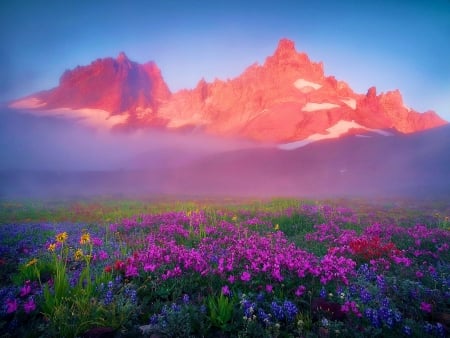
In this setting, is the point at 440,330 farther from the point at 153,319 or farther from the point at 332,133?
the point at 332,133

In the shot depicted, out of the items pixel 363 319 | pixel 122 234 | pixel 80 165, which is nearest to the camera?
pixel 363 319

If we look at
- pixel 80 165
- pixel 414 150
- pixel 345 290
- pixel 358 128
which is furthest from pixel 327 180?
pixel 80 165

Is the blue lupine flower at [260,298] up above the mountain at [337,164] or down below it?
below

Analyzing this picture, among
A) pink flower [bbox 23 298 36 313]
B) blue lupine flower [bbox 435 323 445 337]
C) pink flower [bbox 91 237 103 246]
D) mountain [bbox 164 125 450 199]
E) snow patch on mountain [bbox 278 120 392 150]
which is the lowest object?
blue lupine flower [bbox 435 323 445 337]

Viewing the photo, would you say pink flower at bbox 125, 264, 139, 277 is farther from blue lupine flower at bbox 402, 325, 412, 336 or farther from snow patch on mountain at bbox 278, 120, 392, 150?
snow patch on mountain at bbox 278, 120, 392, 150

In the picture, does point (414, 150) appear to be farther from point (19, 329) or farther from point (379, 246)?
point (19, 329)

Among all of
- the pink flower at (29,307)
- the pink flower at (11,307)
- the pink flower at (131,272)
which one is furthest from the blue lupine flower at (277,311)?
the pink flower at (11,307)

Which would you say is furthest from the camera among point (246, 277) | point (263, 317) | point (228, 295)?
point (246, 277)

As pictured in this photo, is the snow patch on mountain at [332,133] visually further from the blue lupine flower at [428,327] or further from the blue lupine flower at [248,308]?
the blue lupine flower at [248,308]

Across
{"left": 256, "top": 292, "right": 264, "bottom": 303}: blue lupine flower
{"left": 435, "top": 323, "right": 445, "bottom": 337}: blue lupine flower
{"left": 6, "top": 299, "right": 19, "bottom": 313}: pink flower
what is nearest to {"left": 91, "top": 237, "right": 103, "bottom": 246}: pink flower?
{"left": 6, "top": 299, "right": 19, "bottom": 313}: pink flower

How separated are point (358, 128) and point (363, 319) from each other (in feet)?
572

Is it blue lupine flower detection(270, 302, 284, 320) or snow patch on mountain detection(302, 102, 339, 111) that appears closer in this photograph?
blue lupine flower detection(270, 302, 284, 320)

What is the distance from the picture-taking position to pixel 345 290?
559 cm

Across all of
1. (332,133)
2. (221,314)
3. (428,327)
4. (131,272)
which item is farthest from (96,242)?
(332,133)
